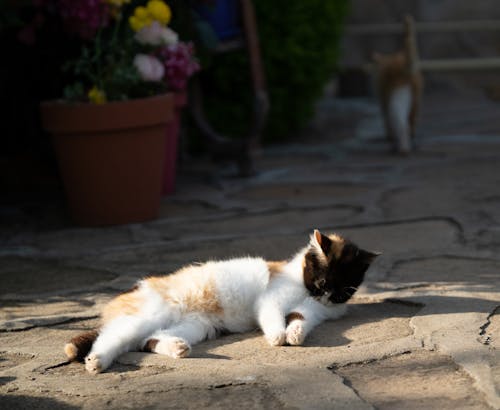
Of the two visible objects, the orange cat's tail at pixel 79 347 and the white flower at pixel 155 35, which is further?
the white flower at pixel 155 35

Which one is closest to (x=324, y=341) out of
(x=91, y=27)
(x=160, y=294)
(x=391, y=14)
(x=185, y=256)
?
(x=160, y=294)

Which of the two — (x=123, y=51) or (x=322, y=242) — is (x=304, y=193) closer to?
(x=123, y=51)

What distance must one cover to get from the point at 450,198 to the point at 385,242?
100 centimetres

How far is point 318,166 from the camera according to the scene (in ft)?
21.2

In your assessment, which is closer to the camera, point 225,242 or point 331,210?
point 225,242

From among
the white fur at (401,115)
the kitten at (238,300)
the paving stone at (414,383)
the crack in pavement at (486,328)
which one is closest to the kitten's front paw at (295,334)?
the kitten at (238,300)

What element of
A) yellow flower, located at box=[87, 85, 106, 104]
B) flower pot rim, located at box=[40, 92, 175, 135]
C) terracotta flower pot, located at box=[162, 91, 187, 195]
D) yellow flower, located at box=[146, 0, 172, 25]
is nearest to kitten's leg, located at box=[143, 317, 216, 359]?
flower pot rim, located at box=[40, 92, 175, 135]

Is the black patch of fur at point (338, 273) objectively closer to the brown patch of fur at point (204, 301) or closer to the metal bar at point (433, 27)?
the brown patch of fur at point (204, 301)

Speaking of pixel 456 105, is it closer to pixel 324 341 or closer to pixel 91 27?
pixel 91 27

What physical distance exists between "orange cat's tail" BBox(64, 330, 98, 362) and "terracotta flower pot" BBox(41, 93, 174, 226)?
2.05m

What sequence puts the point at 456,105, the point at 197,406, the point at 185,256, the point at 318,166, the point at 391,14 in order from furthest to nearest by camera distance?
the point at 391,14 < the point at 456,105 < the point at 318,166 < the point at 185,256 < the point at 197,406

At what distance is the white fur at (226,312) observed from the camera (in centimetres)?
283

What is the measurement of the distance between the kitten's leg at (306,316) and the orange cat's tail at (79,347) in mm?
612

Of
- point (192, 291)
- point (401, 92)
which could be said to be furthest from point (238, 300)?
point (401, 92)
